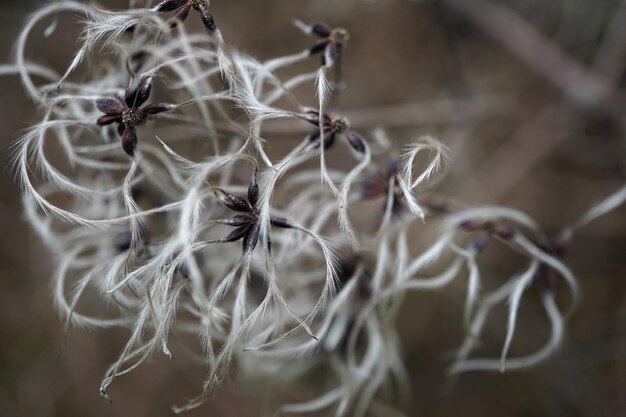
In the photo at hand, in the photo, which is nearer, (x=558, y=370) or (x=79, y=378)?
(x=558, y=370)

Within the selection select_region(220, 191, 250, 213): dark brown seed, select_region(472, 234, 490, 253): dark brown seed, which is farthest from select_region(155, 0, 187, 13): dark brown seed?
select_region(472, 234, 490, 253): dark brown seed

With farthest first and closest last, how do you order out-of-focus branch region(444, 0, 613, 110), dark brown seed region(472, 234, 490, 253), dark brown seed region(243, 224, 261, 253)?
out-of-focus branch region(444, 0, 613, 110), dark brown seed region(472, 234, 490, 253), dark brown seed region(243, 224, 261, 253)

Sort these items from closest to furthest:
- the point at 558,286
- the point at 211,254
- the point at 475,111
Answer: the point at 211,254 → the point at 475,111 → the point at 558,286


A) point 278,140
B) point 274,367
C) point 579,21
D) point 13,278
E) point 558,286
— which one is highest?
point 579,21

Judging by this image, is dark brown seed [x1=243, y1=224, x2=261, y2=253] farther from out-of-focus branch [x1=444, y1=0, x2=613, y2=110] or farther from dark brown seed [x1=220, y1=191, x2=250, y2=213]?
out-of-focus branch [x1=444, y1=0, x2=613, y2=110]

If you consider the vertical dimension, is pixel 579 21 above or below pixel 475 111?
above

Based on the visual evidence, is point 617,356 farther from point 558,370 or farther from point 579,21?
point 579,21

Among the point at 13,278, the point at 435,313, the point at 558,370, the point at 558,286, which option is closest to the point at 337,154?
the point at 435,313

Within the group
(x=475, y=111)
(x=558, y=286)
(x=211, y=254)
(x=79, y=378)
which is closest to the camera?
(x=211, y=254)

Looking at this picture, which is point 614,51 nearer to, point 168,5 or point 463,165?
point 463,165
